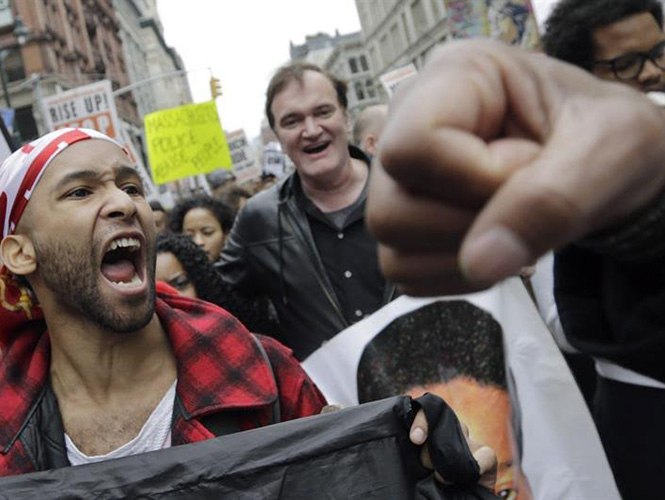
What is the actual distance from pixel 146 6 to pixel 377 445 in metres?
103

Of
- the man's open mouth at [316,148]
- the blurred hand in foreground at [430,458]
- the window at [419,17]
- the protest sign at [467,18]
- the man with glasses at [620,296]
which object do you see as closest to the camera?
the man with glasses at [620,296]

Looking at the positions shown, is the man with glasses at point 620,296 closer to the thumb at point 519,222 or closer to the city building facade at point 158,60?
the thumb at point 519,222

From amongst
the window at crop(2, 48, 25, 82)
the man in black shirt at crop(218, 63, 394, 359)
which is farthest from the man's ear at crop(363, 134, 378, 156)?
the window at crop(2, 48, 25, 82)

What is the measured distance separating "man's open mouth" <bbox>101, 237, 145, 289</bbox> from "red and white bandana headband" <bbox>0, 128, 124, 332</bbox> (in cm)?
23

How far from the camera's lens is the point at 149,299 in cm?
181

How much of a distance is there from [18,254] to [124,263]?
26cm

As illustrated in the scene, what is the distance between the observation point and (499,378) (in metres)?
2.21

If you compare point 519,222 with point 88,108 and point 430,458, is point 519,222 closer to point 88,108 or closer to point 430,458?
point 430,458

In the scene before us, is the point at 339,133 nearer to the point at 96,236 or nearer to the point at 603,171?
the point at 96,236

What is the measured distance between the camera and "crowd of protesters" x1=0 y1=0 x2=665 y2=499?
1.69 feet

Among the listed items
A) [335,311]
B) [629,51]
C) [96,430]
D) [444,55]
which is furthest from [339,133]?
→ [444,55]

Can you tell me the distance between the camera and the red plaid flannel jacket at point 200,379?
166 cm

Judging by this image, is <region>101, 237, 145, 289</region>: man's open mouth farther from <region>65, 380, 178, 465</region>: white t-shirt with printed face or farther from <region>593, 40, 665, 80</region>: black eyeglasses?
<region>593, 40, 665, 80</region>: black eyeglasses

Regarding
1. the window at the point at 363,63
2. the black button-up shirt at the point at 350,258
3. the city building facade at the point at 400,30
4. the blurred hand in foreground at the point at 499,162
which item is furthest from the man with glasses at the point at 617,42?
the window at the point at 363,63
